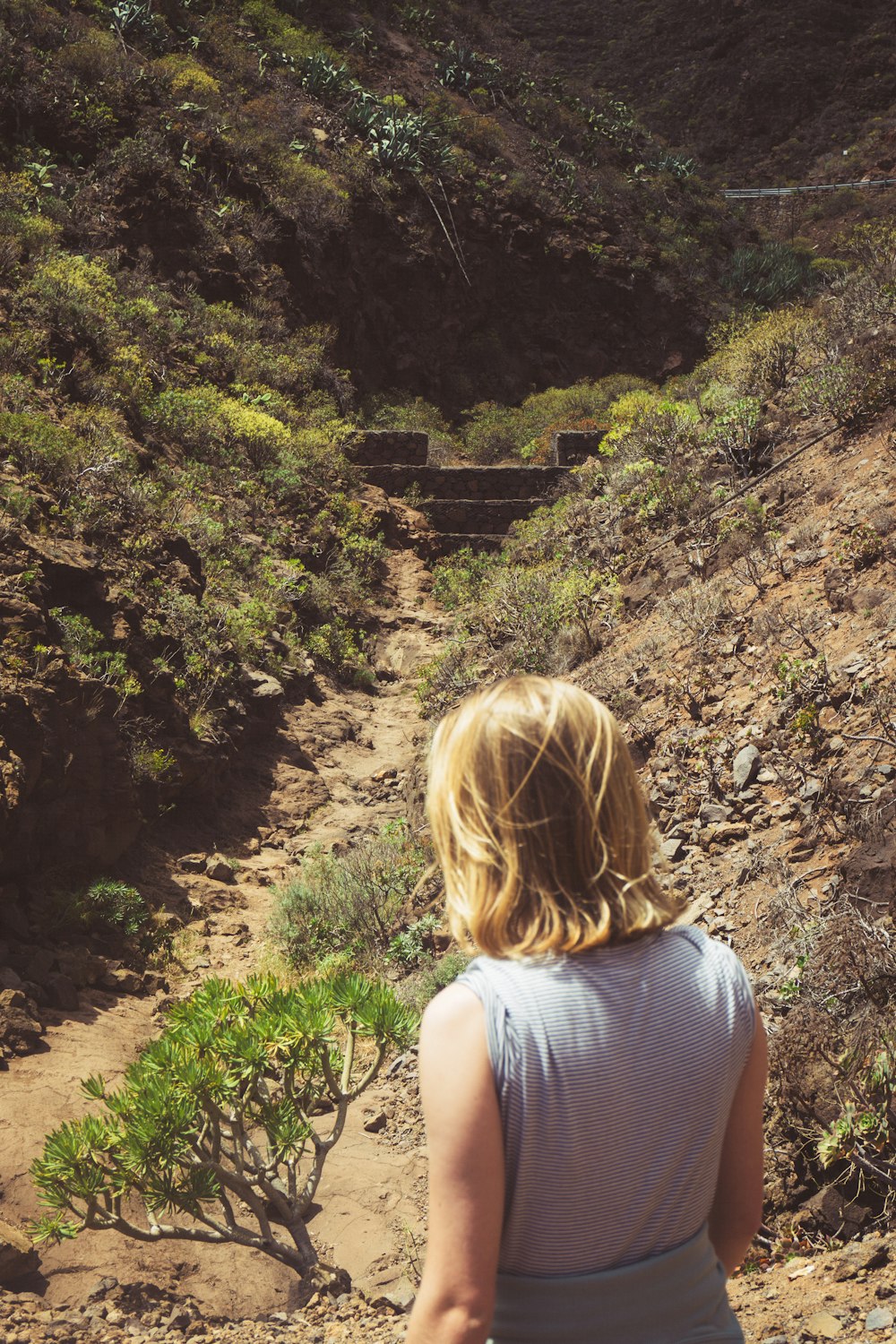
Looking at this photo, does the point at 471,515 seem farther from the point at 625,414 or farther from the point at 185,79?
the point at 185,79

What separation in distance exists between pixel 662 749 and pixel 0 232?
11285mm

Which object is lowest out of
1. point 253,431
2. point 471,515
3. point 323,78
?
point 471,515

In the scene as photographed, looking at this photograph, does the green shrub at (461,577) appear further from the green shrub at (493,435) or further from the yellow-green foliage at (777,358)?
the yellow-green foliage at (777,358)

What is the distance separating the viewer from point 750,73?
3506 cm

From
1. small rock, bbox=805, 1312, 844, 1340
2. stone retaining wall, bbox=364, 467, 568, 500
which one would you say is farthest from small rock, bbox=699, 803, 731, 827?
stone retaining wall, bbox=364, 467, 568, 500

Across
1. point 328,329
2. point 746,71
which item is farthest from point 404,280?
point 746,71

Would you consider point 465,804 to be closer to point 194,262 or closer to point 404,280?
point 194,262

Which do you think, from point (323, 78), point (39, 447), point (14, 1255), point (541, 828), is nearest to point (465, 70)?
point (323, 78)

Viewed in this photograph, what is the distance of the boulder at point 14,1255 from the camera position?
318 centimetres

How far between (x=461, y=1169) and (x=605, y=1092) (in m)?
0.18

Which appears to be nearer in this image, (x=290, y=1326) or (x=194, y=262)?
(x=290, y=1326)

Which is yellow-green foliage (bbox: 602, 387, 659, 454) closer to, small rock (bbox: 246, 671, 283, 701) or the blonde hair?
small rock (bbox: 246, 671, 283, 701)

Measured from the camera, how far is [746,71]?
1388 inches

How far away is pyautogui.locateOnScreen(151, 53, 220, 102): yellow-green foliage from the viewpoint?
1802 centimetres
